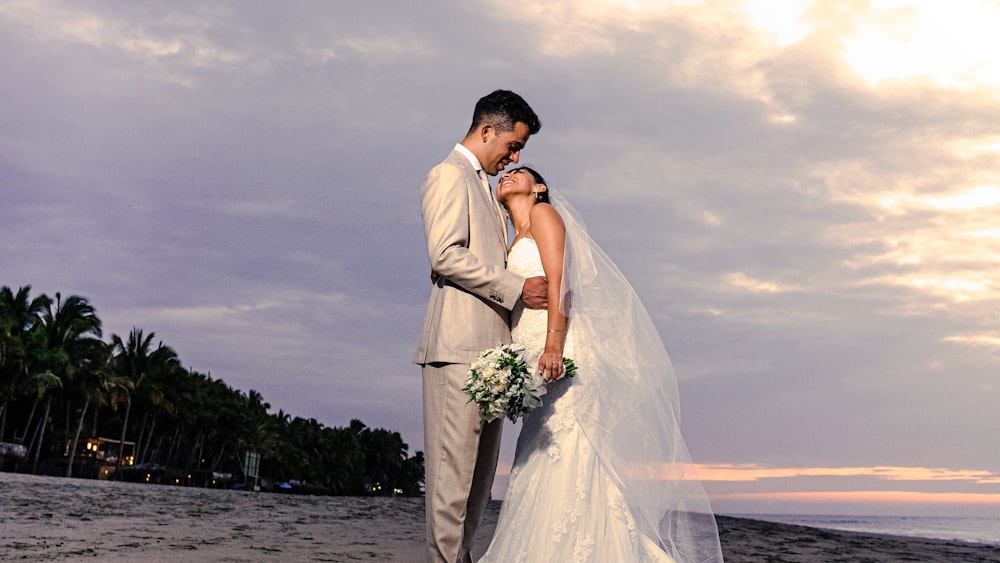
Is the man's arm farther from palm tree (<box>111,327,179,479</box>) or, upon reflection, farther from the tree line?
palm tree (<box>111,327,179,479</box>)

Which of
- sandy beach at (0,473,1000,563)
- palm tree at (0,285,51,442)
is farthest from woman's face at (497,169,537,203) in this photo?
palm tree at (0,285,51,442)

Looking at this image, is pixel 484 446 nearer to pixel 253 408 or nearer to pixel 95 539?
pixel 95 539

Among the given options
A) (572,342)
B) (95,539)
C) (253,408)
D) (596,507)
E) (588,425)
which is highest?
(253,408)

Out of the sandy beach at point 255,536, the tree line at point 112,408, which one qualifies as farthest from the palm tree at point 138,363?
the sandy beach at point 255,536

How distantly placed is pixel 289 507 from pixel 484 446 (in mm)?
11028

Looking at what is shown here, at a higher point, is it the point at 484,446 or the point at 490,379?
the point at 490,379

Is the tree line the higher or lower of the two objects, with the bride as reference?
higher

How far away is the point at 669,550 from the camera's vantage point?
4922mm

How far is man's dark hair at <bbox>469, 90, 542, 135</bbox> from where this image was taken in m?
4.82

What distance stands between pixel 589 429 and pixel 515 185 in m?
1.51

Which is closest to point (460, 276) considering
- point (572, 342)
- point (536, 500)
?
point (572, 342)

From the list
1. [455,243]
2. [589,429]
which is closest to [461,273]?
[455,243]

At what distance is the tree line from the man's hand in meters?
46.0

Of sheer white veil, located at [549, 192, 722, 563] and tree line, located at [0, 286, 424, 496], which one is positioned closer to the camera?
sheer white veil, located at [549, 192, 722, 563]
